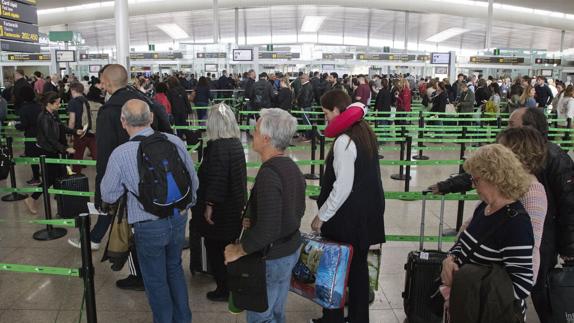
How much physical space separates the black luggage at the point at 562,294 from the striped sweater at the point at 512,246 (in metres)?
0.87

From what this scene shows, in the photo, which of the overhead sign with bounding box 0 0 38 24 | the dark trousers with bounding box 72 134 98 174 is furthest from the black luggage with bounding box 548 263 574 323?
the overhead sign with bounding box 0 0 38 24

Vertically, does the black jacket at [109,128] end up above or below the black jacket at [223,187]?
above

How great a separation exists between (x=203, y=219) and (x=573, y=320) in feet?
8.48

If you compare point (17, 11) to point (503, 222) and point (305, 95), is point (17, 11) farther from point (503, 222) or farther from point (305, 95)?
point (503, 222)

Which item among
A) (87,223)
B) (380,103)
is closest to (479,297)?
(87,223)

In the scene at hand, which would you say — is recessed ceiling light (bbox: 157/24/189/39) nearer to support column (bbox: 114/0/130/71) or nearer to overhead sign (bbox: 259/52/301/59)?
overhead sign (bbox: 259/52/301/59)

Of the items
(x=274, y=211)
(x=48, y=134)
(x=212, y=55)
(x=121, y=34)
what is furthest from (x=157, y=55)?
(x=274, y=211)

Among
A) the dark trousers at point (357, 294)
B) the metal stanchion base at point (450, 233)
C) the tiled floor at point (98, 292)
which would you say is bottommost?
the tiled floor at point (98, 292)

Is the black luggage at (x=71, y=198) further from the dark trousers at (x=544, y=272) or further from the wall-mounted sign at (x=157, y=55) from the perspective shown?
the wall-mounted sign at (x=157, y=55)

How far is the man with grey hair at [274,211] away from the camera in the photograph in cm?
237

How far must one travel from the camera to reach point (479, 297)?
82.8 inches

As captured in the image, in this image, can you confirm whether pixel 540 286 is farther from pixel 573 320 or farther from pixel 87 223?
pixel 87 223

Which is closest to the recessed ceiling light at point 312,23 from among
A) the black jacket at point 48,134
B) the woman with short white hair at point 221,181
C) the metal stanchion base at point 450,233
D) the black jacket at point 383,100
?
the black jacket at point 383,100

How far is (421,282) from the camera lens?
3301mm
